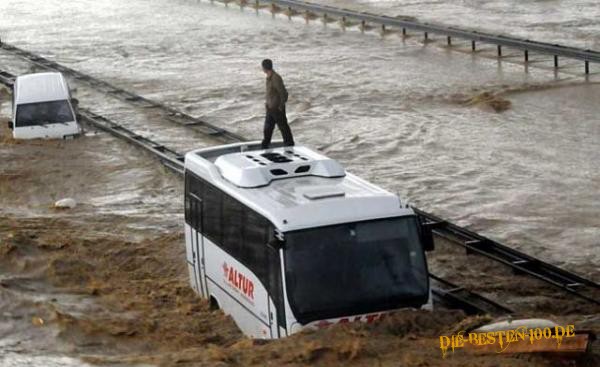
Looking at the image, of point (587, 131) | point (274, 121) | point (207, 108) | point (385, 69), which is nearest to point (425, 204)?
point (274, 121)

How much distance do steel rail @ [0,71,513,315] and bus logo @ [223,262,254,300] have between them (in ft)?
7.89

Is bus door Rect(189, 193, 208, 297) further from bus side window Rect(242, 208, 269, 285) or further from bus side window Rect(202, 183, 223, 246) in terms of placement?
bus side window Rect(242, 208, 269, 285)

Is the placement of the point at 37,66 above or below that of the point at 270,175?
below

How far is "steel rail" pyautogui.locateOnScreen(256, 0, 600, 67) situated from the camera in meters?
33.1

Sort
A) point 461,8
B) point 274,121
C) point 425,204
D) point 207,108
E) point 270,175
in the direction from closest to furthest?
1. point 270,175
2. point 274,121
3. point 425,204
4. point 207,108
5. point 461,8

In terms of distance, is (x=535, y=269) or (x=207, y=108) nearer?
(x=535, y=269)

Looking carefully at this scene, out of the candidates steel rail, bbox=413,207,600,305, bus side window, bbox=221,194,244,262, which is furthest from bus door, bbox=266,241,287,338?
steel rail, bbox=413,207,600,305

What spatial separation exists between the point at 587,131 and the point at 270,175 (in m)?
15.1

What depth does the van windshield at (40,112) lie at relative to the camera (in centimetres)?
2653

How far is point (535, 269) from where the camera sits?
16547 mm

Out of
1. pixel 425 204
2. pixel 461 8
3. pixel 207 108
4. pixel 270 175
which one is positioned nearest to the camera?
pixel 270 175

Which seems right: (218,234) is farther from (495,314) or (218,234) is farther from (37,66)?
(37,66)

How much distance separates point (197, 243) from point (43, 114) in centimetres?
1306

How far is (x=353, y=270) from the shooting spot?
38.2 feet
